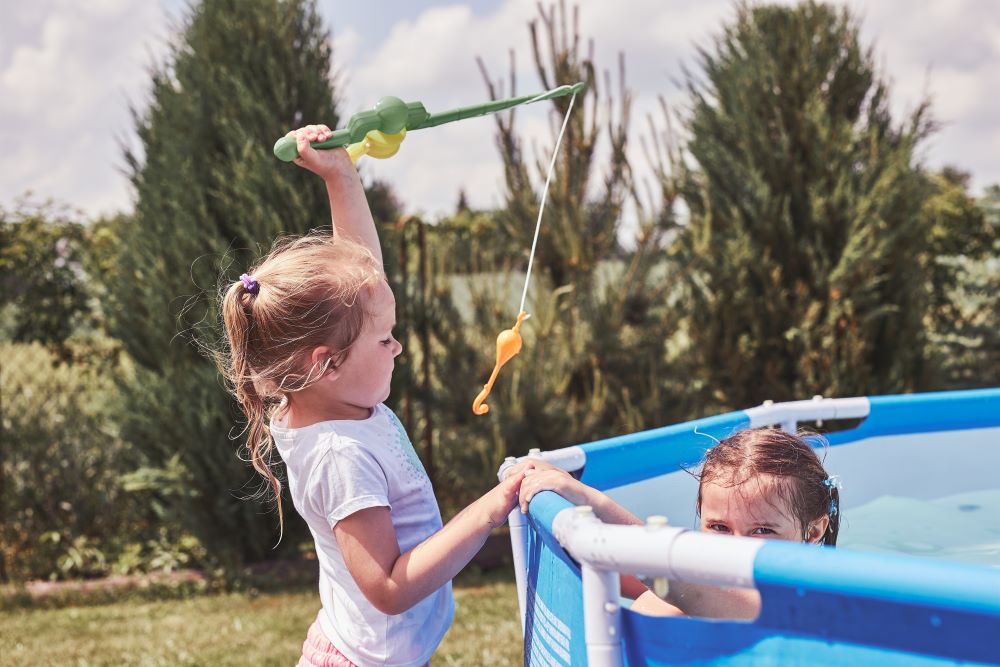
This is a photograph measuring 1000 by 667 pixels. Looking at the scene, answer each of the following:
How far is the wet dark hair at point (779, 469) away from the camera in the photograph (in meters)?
2.11

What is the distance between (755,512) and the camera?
207 cm

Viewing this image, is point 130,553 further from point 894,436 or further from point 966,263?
point 966,263

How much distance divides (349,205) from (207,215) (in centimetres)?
329

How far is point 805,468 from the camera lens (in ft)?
7.18

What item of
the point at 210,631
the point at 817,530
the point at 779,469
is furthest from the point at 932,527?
the point at 210,631

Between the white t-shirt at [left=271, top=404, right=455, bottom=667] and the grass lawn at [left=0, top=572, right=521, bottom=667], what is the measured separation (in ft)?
7.06

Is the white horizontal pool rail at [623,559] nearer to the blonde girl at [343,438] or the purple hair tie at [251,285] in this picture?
the blonde girl at [343,438]

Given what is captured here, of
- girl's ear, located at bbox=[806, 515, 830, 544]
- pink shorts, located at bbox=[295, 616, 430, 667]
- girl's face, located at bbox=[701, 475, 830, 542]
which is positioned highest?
girl's face, located at bbox=[701, 475, 830, 542]

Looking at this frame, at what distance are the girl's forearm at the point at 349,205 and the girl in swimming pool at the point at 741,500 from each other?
810 millimetres

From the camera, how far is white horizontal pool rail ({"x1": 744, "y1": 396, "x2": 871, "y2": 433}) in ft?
10.5

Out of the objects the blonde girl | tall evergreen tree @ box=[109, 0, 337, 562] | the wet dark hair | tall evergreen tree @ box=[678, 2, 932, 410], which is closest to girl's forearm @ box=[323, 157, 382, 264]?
the blonde girl

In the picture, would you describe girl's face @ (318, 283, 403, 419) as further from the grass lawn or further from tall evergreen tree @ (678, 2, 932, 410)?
tall evergreen tree @ (678, 2, 932, 410)

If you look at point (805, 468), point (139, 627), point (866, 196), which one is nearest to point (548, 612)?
point (805, 468)

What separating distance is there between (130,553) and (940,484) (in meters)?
4.66
